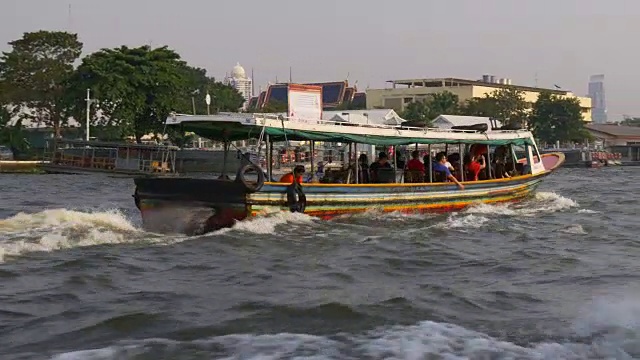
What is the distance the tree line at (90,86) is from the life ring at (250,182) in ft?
98.1

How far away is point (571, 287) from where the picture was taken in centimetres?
881

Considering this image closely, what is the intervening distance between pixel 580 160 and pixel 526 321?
4684 centimetres

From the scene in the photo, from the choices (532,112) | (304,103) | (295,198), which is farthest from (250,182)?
(532,112)

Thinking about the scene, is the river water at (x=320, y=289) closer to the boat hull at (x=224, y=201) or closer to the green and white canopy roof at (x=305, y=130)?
the boat hull at (x=224, y=201)

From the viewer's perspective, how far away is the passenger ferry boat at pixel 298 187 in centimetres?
1206

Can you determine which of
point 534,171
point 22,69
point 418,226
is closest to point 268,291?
point 418,226

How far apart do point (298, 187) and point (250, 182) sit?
88 cm

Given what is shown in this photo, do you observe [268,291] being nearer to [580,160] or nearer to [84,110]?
[84,110]

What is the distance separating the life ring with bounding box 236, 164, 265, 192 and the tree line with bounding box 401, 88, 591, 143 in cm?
4928

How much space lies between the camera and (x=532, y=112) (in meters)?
64.1

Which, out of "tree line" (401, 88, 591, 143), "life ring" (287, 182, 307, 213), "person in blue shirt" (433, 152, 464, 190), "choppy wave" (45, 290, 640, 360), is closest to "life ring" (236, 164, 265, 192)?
"life ring" (287, 182, 307, 213)

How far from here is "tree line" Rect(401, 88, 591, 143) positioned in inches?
2437

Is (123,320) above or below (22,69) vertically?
below

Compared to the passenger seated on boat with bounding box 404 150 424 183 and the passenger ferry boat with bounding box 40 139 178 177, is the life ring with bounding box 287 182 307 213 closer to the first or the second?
the passenger seated on boat with bounding box 404 150 424 183
